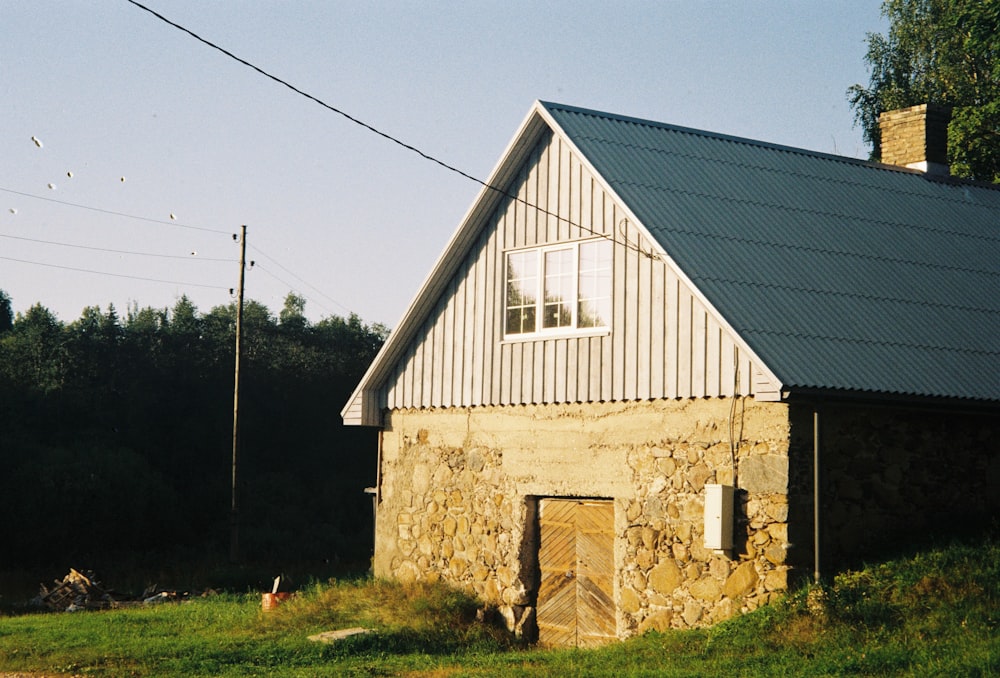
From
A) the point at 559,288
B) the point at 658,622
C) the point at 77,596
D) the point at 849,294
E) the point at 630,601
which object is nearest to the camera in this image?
the point at 658,622

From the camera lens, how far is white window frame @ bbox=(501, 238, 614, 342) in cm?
1636

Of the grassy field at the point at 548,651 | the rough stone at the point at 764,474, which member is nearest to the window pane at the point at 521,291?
the grassy field at the point at 548,651

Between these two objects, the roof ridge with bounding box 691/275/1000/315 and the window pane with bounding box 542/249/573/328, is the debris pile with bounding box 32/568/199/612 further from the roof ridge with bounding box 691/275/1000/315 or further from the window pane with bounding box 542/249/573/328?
the roof ridge with bounding box 691/275/1000/315

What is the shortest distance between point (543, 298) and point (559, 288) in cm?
32

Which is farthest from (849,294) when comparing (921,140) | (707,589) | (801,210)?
(921,140)

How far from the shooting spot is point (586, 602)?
16422 mm

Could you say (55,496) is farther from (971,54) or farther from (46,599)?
(971,54)

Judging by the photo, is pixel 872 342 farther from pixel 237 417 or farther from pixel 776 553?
pixel 237 417

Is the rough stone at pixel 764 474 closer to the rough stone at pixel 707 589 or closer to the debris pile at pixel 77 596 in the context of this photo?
the rough stone at pixel 707 589

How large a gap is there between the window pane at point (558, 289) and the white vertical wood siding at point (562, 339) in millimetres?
237

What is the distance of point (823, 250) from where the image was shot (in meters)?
16.8

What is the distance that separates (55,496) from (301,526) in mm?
9610

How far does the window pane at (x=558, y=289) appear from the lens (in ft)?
55.7

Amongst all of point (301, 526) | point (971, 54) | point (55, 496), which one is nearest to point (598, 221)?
point (971, 54)
